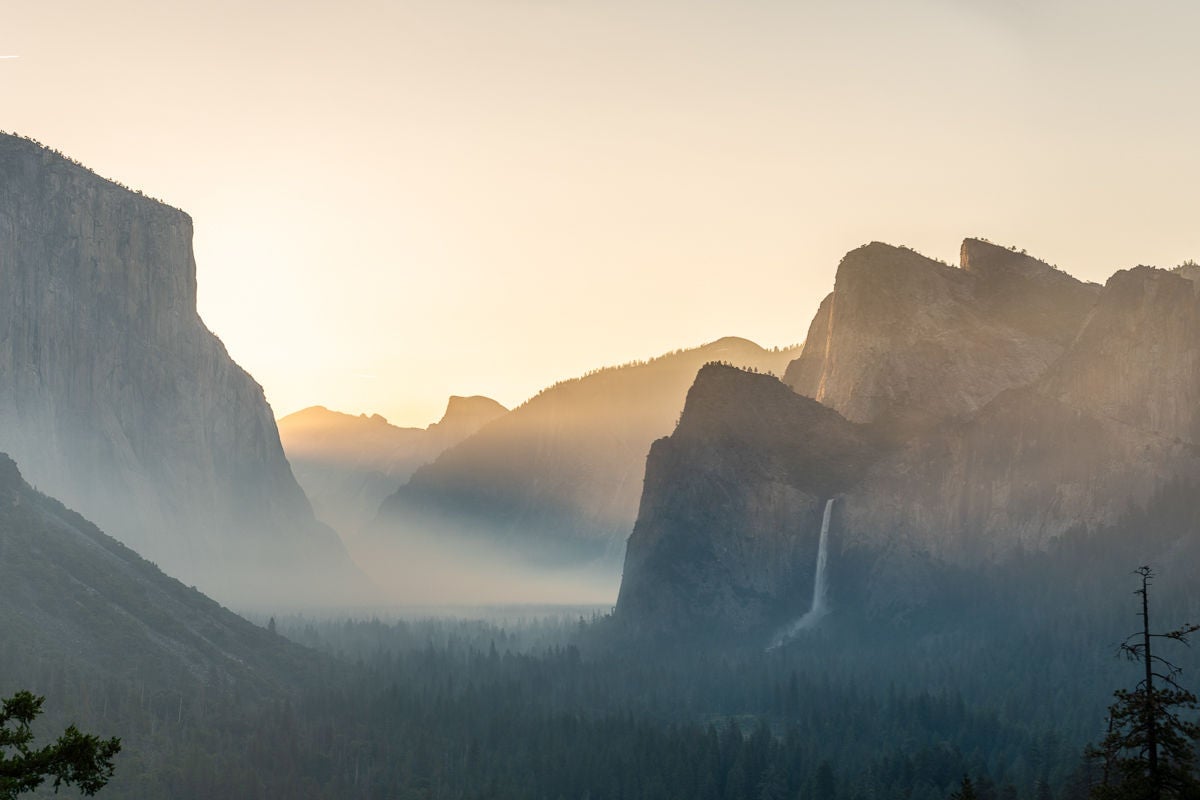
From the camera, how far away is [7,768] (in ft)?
162

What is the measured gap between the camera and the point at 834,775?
196 m

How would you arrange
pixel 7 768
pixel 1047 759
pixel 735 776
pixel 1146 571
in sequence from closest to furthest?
pixel 7 768 < pixel 1146 571 < pixel 1047 759 < pixel 735 776

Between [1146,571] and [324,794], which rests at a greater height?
[1146,571]

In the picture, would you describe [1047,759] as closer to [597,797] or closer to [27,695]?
[597,797]

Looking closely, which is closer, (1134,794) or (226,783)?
(1134,794)

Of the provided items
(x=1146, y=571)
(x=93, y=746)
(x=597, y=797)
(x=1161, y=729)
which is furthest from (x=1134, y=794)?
(x=597, y=797)

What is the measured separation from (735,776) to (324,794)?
50.4 meters

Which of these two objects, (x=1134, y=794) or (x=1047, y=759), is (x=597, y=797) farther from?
(x=1134, y=794)

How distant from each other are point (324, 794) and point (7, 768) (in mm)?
151676

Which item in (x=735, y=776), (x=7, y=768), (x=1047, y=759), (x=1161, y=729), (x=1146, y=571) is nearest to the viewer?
(x=7, y=768)

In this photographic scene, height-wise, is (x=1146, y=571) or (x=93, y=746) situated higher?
(x=1146, y=571)

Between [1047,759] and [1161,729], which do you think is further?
[1047,759]

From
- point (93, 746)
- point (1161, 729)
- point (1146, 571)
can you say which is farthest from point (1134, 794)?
point (93, 746)

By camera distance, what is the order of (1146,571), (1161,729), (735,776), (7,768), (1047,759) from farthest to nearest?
(735,776) < (1047,759) < (1146,571) < (1161,729) < (7,768)
